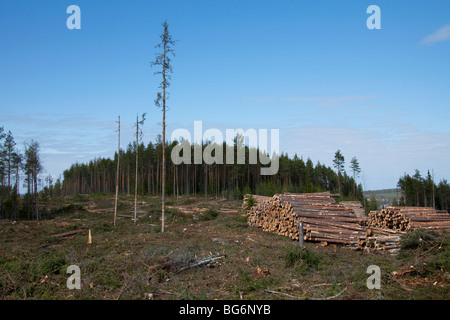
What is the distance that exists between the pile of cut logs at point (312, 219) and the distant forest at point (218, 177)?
30.5 meters

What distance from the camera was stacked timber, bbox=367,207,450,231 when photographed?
15141mm

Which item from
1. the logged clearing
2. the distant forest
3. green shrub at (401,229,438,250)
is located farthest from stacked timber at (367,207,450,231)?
the distant forest

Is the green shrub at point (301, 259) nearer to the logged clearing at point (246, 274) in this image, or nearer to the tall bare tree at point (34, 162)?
the logged clearing at point (246, 274)

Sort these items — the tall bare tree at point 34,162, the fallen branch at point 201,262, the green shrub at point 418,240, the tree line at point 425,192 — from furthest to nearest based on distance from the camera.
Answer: the tree line at point 425,192 < the tall bare tree at point 34,162 < the green shrub at point 418,240 < the fallen branch at point 201,262

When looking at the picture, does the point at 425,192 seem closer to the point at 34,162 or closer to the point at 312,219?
the point at 312,219

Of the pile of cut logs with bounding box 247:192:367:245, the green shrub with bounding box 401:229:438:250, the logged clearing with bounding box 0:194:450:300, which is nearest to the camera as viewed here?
the logged clearing with bounding box 0:194:450:300

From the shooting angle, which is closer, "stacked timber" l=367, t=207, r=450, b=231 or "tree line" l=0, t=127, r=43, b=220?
"stacked timber" l=367, t=207, r=450, b=231

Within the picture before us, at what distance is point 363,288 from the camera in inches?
280

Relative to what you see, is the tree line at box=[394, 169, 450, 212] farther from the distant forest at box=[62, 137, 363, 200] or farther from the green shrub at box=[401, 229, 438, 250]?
the green shrub at box=[401, 229, 438, 250]

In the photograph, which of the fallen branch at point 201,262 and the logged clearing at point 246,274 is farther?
the fallen branch at point 201,262

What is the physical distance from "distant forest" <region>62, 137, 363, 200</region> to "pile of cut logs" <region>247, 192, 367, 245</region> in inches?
1200

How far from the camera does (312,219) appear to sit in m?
14.5

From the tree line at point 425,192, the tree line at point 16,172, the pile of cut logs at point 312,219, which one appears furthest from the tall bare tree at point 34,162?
the tree line at point 425,192

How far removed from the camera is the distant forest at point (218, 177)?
56.7 meters
